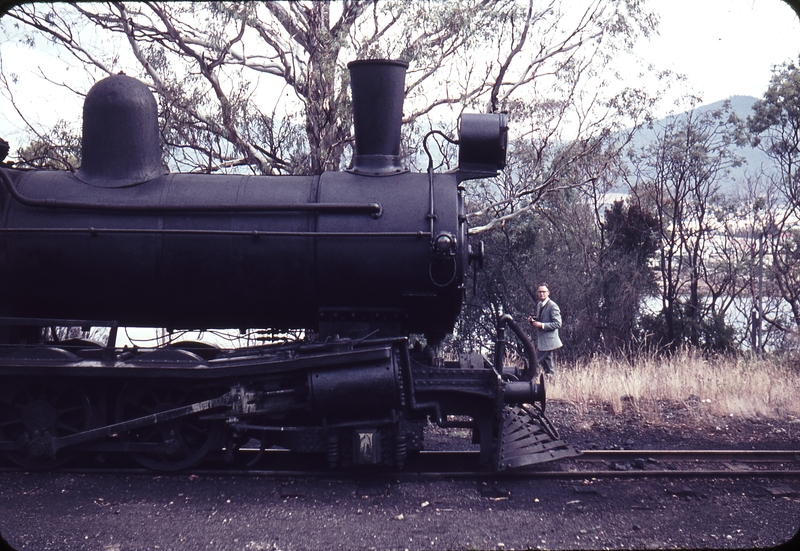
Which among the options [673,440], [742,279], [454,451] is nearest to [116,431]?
[454,451]

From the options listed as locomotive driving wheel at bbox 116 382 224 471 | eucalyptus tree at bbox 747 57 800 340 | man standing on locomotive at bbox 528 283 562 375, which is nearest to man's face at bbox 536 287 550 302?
man standing on locomotive at bbox 528 283 562 375

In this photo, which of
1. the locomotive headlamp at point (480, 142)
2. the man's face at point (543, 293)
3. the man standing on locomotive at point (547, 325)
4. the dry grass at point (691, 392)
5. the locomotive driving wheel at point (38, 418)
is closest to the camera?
the locomotive driving wheel at point (38, 418)

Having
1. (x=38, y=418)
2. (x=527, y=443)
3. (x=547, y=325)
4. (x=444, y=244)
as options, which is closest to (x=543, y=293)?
(x=547, y=325)

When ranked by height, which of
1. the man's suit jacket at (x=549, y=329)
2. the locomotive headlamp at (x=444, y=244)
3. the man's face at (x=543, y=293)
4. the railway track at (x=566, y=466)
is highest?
the locomotive headlamp at (x=444, y=244)

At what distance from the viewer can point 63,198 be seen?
552 cm

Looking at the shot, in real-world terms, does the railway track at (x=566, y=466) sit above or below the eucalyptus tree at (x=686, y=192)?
below

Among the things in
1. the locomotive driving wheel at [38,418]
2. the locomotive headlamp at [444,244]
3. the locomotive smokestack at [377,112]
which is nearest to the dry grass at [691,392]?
the locomotive headlamp at [444,244]

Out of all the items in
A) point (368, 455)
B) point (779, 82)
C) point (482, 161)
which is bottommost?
point (368, 455)

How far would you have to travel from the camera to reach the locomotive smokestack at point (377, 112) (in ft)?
18.9

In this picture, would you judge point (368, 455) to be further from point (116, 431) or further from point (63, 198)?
point (63, 198)

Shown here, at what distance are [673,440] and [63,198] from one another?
6.52 m

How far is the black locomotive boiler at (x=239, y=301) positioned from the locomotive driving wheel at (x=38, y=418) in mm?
17

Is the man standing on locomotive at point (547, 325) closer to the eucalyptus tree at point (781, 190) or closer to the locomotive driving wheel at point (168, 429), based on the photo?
the locomotive driving wheel at point (168, 429)

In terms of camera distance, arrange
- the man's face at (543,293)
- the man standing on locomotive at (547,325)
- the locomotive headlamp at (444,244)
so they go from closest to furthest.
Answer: the locomotive headlamp at (444,244) < the man standing on locomotive at (547,325) < the man's face at (543,293)
